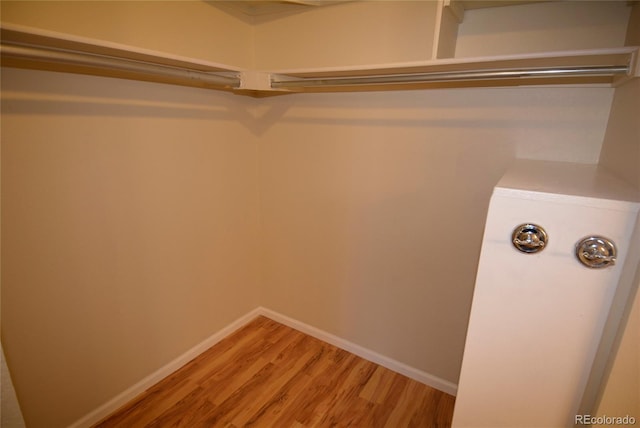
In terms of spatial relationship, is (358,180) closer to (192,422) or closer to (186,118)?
(186,118)

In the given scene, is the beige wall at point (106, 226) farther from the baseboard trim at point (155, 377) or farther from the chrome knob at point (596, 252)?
the chrome knob at point (596, 252)

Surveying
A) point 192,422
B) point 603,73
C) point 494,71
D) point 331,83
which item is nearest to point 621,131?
point 603,73

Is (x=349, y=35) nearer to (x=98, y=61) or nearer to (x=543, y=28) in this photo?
(x=543, y=28)

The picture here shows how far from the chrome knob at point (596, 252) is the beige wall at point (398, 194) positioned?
2.66ft

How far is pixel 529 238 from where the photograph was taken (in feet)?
2.57

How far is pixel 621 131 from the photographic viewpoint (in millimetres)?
1055

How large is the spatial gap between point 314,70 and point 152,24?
825mm

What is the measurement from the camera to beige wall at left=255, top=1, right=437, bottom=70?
5.17 ft

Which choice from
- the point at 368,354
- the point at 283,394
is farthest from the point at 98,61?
the point at 368,354

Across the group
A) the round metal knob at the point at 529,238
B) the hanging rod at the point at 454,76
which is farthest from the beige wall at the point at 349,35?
the round metal knob at the point at 529,238

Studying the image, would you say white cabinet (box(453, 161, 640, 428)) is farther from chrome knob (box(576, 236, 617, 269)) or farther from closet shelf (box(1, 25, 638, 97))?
closet shelf (box(1, 25, 638, 97))

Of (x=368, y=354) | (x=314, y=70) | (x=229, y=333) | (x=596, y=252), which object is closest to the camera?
(x=596, y=252)

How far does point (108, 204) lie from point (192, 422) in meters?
1.19

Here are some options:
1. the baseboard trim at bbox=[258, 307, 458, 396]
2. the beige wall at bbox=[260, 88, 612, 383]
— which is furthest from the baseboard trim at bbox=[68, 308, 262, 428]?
the beige wall at bbox=[260, 88, 612, 383]
